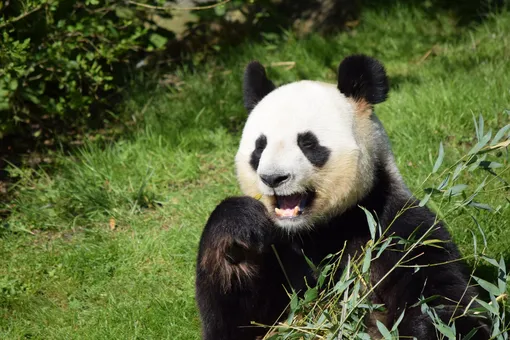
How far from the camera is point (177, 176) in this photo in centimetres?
630

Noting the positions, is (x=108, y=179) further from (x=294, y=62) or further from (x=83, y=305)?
(x=294, y=62)

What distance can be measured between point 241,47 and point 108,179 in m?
2.55

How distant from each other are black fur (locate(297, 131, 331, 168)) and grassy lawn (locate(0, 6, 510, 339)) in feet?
4.80

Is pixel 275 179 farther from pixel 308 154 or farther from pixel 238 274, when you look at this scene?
pixel 238 274

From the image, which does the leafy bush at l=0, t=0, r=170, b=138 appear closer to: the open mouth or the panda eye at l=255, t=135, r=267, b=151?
the panda eye at l=255, t=135, r=267, b=151

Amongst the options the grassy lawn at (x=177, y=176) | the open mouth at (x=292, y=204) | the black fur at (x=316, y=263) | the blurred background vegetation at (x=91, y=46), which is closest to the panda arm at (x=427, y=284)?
the black fur at (x=316, y=263)

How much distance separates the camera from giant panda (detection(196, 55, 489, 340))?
11.8ft

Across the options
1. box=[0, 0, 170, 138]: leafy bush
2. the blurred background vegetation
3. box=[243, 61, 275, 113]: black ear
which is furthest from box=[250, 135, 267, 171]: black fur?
box=[0, 0, 170, 138]: leafy bush

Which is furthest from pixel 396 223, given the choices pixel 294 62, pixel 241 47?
pixel 241 47

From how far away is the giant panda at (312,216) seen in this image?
3.60m

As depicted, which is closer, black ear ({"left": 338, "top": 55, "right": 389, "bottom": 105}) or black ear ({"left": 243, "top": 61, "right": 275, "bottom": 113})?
black ear ({"left": 338, "top": 55, "right": 389, "bottom": 105})

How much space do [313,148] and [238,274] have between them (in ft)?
2.41

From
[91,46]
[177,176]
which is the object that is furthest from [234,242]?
[91,46]

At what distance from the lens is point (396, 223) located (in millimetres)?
3783
